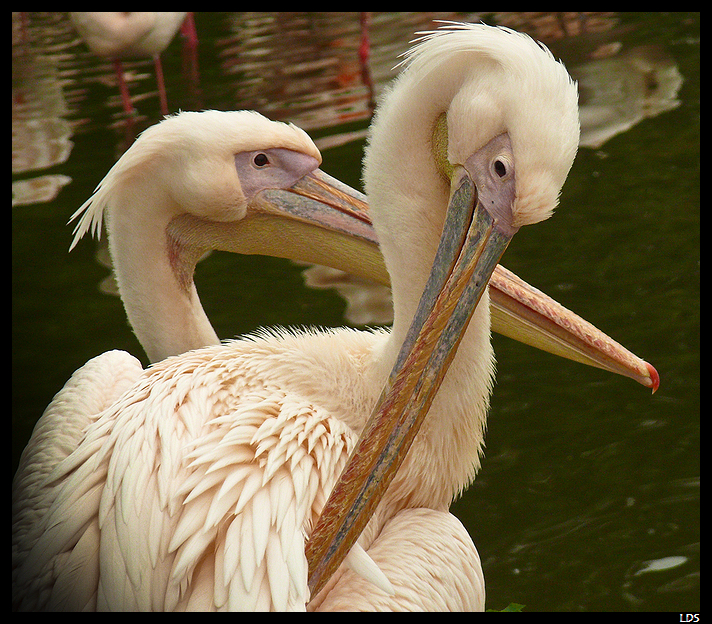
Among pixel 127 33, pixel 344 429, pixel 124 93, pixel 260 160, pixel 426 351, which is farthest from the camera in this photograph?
pixel 124 93

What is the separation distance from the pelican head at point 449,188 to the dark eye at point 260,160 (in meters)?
0.46

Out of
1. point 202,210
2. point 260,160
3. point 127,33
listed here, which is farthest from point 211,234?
point 127,33

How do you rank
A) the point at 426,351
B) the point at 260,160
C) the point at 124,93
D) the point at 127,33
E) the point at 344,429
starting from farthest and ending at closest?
1. the point at 124,93
2. the point at 127,33
3. the point at 260,160
4. the point at 344,429
5. the point at 426,351

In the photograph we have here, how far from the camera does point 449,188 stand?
1897 millimetres

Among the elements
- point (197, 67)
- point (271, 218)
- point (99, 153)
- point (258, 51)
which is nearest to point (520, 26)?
point (258, 51)

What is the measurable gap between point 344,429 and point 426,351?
0.84ft

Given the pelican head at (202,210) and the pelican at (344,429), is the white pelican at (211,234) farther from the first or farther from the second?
the pelican at (344,429)

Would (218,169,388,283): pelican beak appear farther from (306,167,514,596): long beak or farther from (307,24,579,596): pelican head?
(306,167,514,596): long beak

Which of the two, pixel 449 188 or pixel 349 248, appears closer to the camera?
pixel 449 188

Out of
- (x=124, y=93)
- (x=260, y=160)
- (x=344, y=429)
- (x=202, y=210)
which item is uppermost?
(x=260, y=160)

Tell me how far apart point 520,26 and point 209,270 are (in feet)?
11.4

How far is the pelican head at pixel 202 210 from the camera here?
221 cm

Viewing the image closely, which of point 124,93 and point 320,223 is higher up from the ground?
point 320,223

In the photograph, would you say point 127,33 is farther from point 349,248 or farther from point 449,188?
point 449,188
